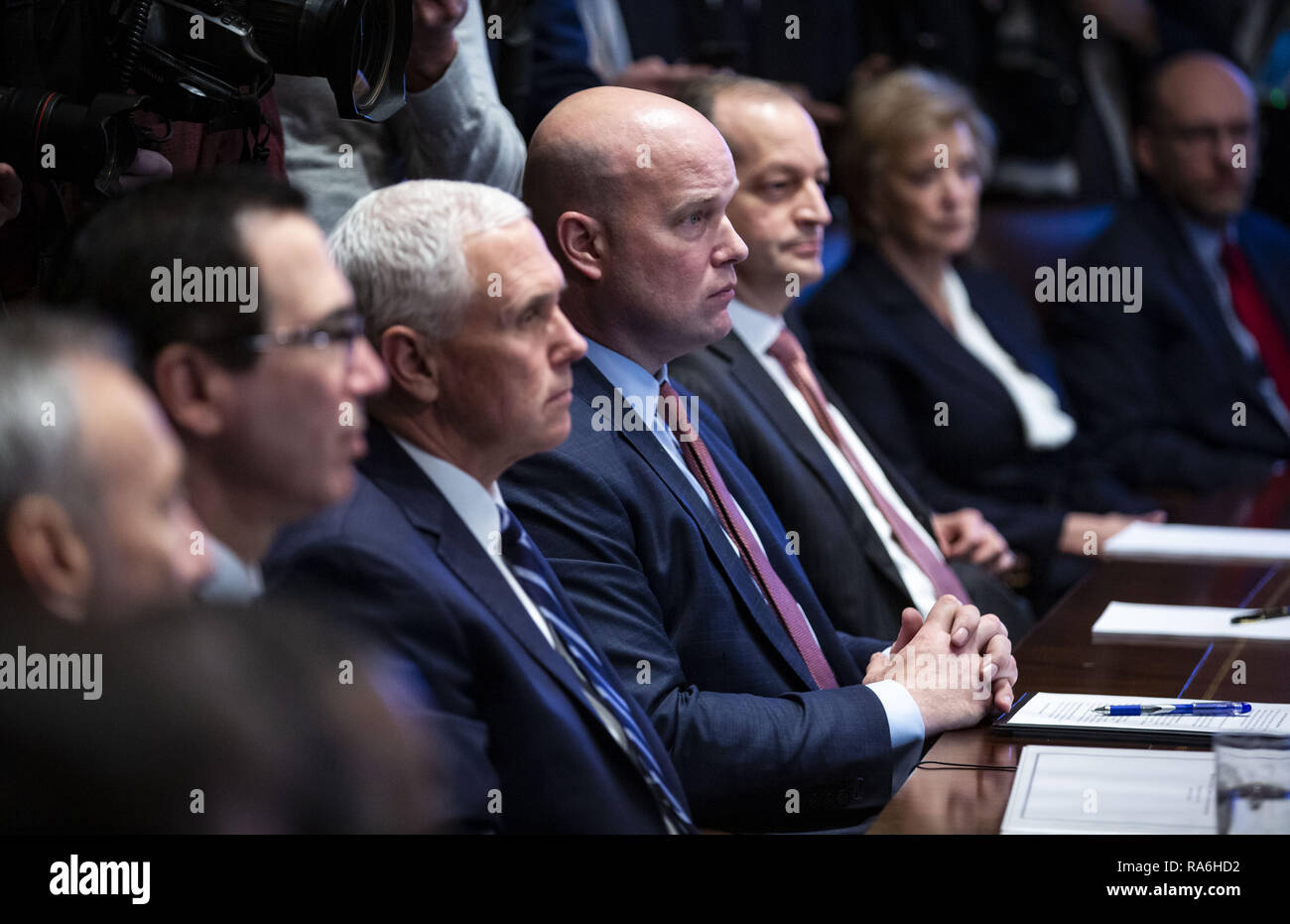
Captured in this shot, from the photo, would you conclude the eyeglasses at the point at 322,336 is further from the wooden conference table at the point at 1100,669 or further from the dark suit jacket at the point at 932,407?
the dark suit jacket at the point at 932,407

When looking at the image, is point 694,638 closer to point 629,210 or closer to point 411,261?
point 629,210

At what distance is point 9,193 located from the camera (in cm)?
174

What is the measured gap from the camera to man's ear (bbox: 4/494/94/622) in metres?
1.03

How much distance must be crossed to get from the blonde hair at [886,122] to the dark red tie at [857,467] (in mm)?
1022

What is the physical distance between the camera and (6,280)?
1.81 meters

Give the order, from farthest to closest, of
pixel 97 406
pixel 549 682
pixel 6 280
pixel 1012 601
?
pixel 1012 601
pixel 6 280
pixel 549 682
pixel 97 406

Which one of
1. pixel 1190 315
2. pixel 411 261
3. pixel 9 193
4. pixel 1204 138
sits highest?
pixel 1204 138

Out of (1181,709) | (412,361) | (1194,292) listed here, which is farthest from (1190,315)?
(412,361)

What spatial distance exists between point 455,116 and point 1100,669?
1149mm

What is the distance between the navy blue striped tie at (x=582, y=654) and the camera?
Result: 1505 millimetres

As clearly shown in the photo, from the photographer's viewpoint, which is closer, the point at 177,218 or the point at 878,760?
the point at 177,218

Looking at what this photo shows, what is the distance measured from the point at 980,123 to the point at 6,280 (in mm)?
2569

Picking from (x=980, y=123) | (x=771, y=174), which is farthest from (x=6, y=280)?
(x=980, y=123)
